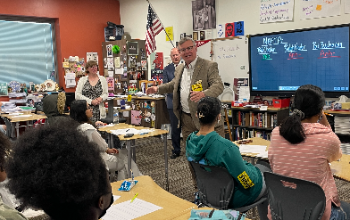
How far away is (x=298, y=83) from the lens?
5.33 m

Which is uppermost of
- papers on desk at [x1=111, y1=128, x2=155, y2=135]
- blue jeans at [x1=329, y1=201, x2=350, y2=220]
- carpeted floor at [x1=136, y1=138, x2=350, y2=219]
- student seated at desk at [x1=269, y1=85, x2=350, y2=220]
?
student seated at desk at [x1=269, y1=85, x2=350, y2=220]

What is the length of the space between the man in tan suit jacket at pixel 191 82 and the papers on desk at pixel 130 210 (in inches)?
66.2

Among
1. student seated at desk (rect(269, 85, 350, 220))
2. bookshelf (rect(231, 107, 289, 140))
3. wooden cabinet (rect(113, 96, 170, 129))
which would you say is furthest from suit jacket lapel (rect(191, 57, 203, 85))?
wooden cabinet (rect(113, 96, 170, 129))

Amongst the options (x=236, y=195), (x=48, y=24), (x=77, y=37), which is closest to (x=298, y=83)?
(x=236, y=195)

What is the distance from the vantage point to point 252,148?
2.98 meters

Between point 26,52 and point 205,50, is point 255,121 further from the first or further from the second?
→ point 26,52

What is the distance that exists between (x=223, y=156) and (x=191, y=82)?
148 cm

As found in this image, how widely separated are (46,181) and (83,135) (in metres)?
0.17

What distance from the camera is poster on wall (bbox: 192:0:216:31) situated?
261 inches

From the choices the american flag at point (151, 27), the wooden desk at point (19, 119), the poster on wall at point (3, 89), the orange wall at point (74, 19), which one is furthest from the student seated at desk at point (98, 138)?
the orange wall at point (74, 19)

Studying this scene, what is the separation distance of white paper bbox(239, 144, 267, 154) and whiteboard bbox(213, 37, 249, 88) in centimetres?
323

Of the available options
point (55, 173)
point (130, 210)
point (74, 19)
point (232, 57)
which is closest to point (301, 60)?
point (232, 57)

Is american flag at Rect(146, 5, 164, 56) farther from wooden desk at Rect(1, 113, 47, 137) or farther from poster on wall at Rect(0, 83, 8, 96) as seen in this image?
poster on wall at Rect(0, 83, 8, 96)

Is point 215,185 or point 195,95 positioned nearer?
point 215,185
